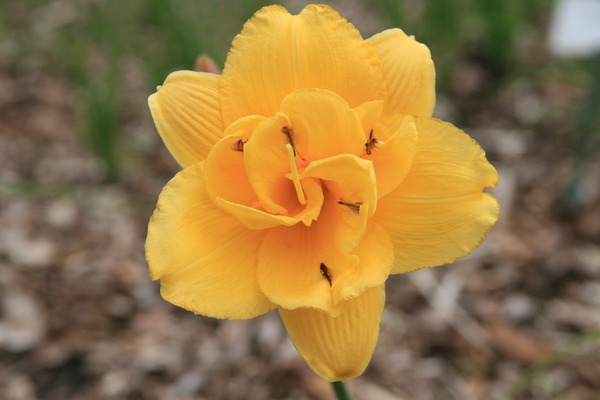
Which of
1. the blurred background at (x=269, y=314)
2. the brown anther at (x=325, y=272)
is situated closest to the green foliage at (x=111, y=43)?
the blurred background at (x=269, y=314)

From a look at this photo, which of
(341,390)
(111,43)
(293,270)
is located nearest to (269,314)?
(341,390)

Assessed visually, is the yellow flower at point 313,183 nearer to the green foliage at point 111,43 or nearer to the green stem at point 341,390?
the green stem at point 341,390

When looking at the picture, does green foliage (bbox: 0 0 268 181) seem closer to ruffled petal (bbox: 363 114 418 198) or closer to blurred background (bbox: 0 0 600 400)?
blurred background (bbox: 0 0 600 400)

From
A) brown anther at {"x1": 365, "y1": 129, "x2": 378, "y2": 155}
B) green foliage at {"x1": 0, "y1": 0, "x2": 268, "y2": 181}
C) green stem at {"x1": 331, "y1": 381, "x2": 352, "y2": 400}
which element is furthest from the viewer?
green foliage at {"x1": 0, "y1": 0, "x2": 268, "y2": 181}

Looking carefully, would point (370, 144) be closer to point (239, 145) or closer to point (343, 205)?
point (343, 205)

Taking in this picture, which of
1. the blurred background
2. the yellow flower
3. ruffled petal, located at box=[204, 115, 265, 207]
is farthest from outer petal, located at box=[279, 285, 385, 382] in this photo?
the blurred background

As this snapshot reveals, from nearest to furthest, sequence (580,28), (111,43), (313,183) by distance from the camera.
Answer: (313,183), (580,28), (111,43)

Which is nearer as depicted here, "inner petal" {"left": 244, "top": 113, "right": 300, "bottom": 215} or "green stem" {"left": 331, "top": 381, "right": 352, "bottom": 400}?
"inner petal" {"left": 244, "top": 113, "right": 300, "bottom": 215}
